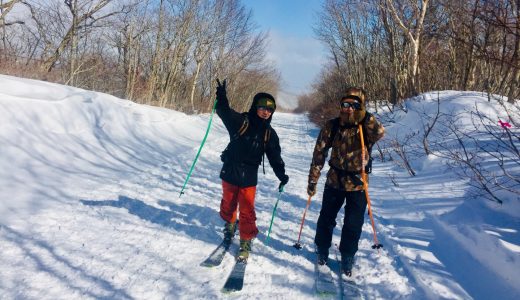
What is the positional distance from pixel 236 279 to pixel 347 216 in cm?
131

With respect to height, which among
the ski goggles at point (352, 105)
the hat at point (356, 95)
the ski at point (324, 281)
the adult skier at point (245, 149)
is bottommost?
the ski at point (324, 281)

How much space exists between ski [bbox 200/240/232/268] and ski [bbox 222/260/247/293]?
0.62ft

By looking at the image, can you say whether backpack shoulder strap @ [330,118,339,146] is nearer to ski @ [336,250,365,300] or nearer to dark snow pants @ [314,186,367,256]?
dark snow pants @ [314,186,367,256]

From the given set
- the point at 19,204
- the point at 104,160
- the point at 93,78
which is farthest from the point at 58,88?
the point at 93,78

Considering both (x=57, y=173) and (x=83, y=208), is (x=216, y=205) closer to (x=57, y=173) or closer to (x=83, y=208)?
(x=83, y=208)

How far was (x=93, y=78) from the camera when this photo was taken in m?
25.0

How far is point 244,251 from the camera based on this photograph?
355 cm

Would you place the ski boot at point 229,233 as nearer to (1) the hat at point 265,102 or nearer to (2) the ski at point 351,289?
(2) the ski at point 351,289

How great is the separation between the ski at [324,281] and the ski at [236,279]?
2.37ft

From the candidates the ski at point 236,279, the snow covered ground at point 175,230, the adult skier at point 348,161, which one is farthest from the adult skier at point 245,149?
Answer: the adult skier at point 348,161

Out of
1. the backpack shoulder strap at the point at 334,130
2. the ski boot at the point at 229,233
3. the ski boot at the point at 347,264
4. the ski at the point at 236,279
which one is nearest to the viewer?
the ski at the point at 236,279

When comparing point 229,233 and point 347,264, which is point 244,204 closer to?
point 229,233

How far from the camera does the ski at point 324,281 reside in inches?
120

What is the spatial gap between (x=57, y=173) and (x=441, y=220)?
599 centimetres
